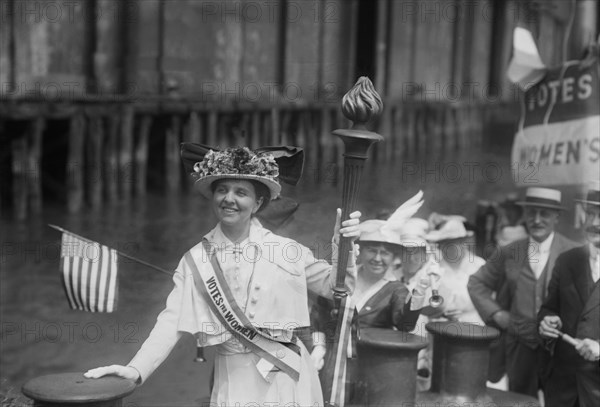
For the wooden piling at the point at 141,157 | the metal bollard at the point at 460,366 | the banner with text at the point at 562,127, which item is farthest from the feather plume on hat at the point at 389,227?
the wooden piling at the point at 141,157

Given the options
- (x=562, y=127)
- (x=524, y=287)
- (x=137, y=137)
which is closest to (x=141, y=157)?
(x=137, y=137)

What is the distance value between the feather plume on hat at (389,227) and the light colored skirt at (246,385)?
60.8 inches

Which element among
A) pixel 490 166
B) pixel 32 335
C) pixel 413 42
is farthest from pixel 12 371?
pixel 413 42

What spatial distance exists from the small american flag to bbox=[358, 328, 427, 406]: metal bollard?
1515mm

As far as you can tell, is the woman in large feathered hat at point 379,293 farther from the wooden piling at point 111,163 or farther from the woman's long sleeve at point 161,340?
the wooden piling at point 111,163

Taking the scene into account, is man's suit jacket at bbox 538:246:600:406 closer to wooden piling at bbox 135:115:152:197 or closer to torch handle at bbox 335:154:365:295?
torch handle at bbox 335:154:365:295

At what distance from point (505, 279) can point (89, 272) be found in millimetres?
3123

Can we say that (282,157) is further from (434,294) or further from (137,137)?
(137,137)

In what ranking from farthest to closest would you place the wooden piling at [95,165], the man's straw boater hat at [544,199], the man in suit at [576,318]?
the wooden piling at [95,165], the man's straw boater hat at [544,199], the man in suit at [576,318]

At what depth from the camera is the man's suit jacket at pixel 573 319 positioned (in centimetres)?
659

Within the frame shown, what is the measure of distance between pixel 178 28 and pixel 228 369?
15.9 m

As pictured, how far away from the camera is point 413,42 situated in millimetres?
29844

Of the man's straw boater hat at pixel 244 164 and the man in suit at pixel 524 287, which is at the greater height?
the man's straw boater hat at pixel 244 164

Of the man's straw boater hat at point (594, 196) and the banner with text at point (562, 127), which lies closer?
the man's straw boater hat at point (594, 196)
